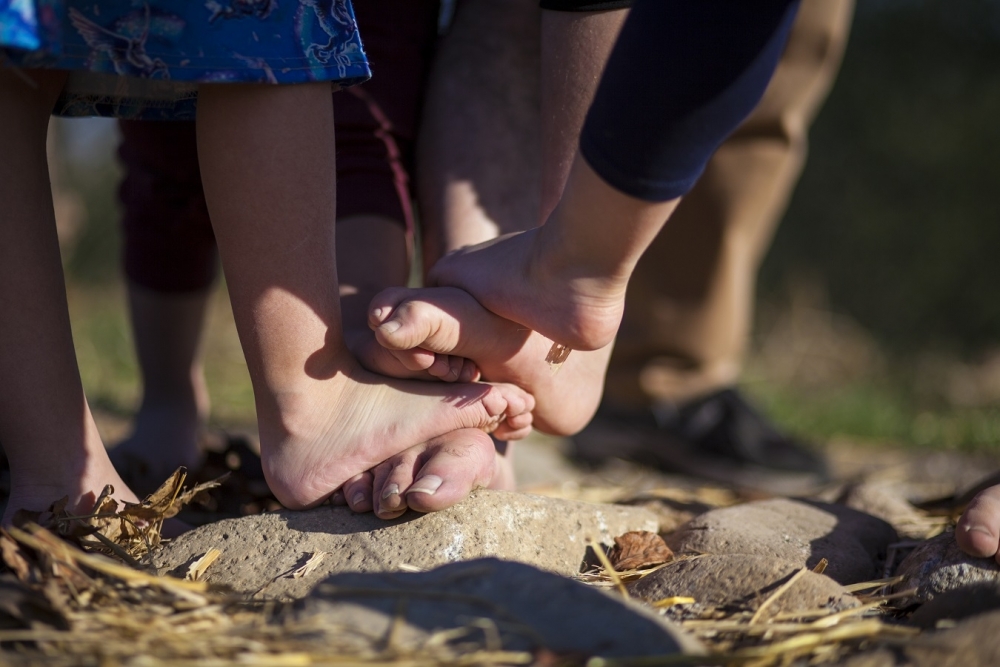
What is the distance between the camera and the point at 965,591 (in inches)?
39.5

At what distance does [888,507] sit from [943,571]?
0.53 meters

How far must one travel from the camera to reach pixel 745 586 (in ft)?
3.46

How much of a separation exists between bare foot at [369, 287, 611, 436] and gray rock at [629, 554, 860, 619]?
13.4 inches

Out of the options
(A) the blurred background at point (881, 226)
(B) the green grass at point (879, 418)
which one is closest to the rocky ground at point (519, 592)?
(B) the green grass at point (879, 418)

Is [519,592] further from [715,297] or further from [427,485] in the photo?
[715,297]

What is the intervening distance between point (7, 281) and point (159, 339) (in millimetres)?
690

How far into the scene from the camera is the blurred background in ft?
15.7

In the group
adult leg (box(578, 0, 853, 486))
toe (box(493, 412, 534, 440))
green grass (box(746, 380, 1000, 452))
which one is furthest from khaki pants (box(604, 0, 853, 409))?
toe (box(493, 412, 534, 440))

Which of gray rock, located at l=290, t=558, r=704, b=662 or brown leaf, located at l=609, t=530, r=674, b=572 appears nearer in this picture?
gray rock, located at l=290, t=558, r=704, b=662

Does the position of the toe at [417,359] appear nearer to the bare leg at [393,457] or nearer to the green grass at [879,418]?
the bare leg at [393,457]

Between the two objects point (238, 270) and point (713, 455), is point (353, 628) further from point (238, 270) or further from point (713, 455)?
point (713, 455)

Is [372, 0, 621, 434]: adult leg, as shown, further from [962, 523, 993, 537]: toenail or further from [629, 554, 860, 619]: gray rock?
[962, 523, 993, 537]: toenail

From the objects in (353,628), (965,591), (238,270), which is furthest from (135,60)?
(965,591)

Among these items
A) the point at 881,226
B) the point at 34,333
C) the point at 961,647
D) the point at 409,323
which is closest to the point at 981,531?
the point at 961,647
